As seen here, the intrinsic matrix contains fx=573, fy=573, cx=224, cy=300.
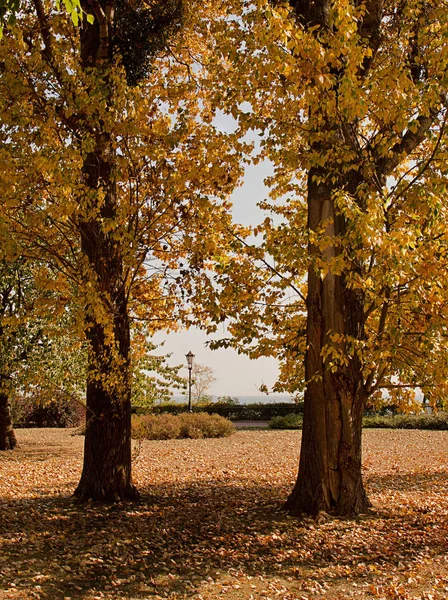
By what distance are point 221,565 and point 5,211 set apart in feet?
17.7

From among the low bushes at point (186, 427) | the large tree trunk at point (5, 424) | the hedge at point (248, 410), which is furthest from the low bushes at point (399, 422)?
the large tree trunk at point (5, 424)

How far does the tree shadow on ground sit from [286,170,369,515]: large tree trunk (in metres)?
0.33

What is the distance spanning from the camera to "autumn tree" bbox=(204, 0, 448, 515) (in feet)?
18.7

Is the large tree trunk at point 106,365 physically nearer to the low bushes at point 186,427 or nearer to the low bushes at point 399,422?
the low bushes at point 186,427

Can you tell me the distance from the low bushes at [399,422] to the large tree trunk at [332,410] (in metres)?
14.4

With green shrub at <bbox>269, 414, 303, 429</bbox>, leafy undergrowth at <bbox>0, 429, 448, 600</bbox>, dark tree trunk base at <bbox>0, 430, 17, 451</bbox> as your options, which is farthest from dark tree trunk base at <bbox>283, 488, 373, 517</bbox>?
green shrub at <bbox>269, 414, 303, 429</bbox>

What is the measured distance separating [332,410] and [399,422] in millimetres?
15927

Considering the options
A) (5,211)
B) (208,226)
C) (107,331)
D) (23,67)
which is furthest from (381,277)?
(23,67)

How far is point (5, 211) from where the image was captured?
7977 mm

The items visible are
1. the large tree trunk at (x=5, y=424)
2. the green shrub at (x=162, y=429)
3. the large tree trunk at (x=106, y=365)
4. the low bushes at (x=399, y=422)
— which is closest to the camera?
the large tree trunk at (x=106, y=365)

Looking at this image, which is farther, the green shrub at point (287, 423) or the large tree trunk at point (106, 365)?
the green shrub at point (287, 423)

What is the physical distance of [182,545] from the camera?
20.6 feet

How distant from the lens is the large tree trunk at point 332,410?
282 inches

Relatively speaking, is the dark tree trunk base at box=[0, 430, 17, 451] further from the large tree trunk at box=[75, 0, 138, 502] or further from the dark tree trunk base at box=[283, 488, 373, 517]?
the dark tree trunk base at box=[283, 488, 373, 517]
